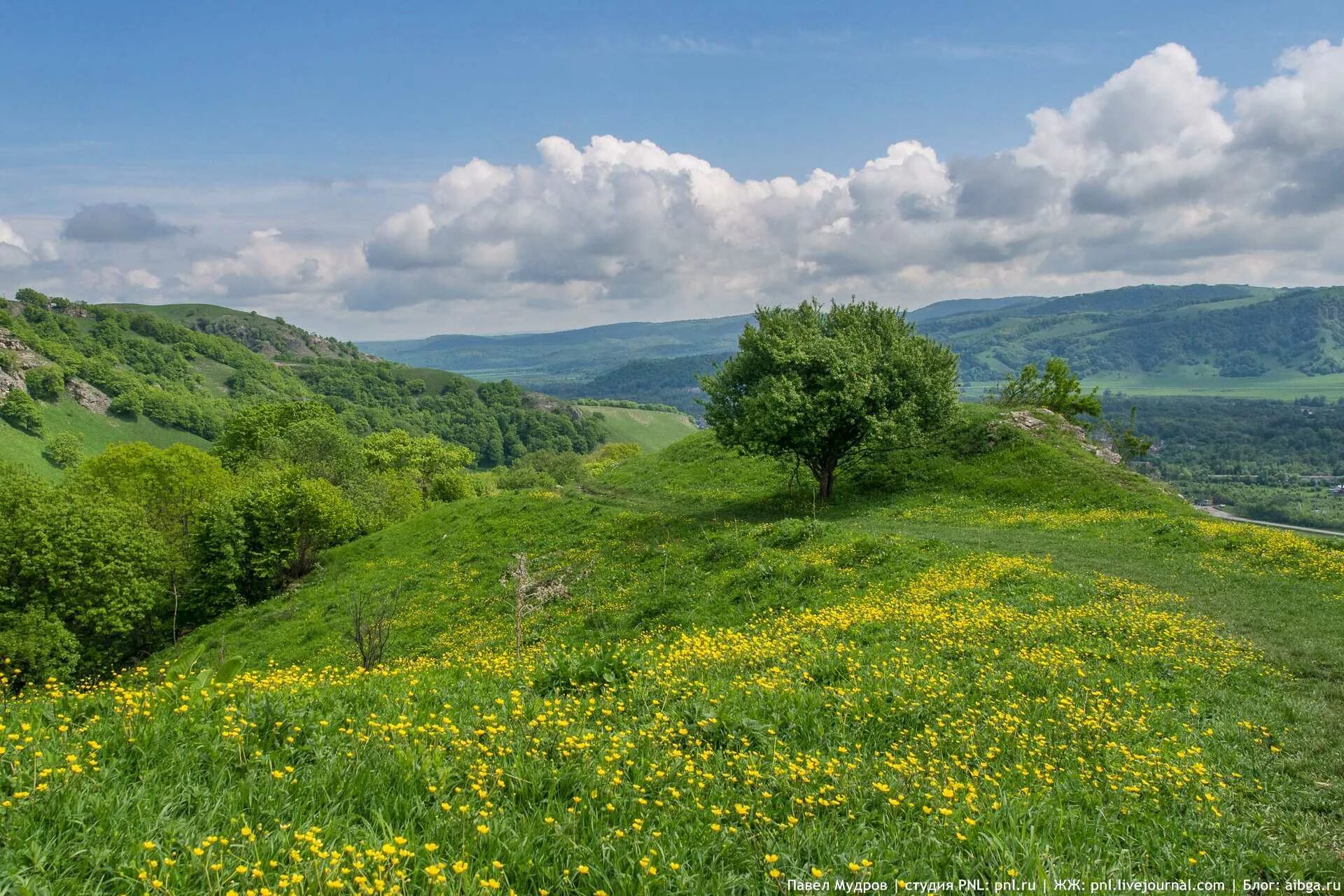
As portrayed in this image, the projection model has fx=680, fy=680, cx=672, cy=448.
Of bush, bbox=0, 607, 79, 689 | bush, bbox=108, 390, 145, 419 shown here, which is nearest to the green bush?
bush, bbox=0, 607, 79, 689

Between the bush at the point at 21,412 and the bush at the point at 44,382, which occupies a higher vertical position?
the bush at the point at 44,382

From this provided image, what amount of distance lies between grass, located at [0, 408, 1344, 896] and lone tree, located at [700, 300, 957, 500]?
15.2 m

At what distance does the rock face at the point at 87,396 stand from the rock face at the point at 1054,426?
666 feet

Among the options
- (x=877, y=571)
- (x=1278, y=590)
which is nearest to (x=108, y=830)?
(x=877, y=571)

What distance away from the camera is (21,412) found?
13600cm

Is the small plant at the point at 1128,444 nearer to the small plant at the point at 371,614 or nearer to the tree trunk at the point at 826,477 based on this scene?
the tree trunk at the point at 826,477

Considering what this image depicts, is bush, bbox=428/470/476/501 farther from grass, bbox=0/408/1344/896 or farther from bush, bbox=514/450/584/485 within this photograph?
grass, bbox=0/408/1344/896

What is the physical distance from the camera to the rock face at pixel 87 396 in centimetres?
16650

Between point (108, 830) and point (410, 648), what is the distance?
22.0m

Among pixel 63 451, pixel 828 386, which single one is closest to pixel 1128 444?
pixel 828 386

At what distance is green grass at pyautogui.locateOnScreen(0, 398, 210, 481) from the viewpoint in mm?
120688

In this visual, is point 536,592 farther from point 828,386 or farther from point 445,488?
point 445,488

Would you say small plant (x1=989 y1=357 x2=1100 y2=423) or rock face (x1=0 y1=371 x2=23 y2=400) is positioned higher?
rock face (x1=0 y1=371 x2=23 y2=400)

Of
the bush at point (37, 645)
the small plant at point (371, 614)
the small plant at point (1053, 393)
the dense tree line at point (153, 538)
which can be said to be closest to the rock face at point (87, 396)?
the dense tree line at point (153, 538)
